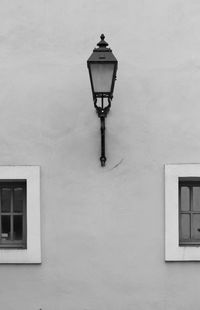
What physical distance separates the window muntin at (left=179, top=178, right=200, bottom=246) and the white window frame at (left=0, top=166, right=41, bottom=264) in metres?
1.56

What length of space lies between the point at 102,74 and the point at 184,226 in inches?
77.8

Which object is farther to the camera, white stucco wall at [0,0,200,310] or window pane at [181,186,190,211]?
window pane at [181,186,190,211]

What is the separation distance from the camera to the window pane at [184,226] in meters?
7.37

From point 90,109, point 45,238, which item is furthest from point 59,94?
point 45,238

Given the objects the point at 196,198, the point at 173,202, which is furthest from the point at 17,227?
the point at 196,198

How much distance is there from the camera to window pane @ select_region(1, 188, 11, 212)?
741 centimetres

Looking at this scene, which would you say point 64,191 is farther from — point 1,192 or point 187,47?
point 187,47

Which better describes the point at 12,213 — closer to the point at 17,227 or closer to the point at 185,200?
the point at 17,227

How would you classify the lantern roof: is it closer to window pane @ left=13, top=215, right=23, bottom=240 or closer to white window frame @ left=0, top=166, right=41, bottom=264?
white window frame @ left=0, top=166, right=41, bottom=264

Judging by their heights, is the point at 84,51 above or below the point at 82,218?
above

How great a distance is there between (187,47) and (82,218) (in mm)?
2156

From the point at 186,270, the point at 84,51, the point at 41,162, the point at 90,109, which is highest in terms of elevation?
the point at 84,51

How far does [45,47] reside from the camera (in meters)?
7.26

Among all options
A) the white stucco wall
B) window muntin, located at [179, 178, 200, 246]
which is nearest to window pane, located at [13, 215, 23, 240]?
the white stucco wall
